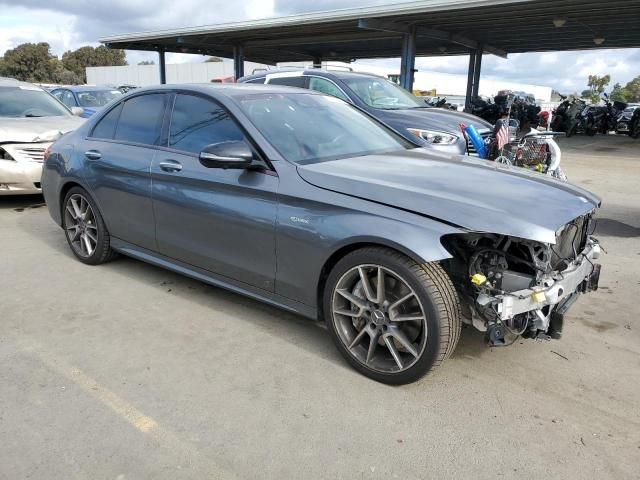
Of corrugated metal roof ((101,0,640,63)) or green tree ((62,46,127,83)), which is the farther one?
green tree ((62,46,127,83))

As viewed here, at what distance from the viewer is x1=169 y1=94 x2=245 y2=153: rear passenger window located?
3.70 m

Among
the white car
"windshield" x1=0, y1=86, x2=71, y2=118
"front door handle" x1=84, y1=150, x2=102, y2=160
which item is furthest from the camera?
"windshield" x1=0, y1=86, x2=71, y2=118

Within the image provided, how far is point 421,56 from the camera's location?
28.8m

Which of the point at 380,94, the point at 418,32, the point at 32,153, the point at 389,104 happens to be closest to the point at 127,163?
the point at 32,153

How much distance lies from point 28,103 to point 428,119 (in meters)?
6.27

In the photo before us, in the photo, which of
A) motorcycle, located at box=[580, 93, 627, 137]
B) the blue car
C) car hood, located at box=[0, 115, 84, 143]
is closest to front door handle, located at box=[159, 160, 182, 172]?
car hood, located at box=[0, 115, 84, 143]

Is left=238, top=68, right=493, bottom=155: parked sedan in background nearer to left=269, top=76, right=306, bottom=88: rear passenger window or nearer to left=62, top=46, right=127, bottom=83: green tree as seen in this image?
left=269, top=76, right=306, bottom=88: rear passenger window

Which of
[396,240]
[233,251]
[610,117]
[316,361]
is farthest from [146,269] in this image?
[610,117]

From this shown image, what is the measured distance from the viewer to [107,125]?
4.76 metres

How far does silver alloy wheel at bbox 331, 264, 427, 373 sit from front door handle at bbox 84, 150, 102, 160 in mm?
2697

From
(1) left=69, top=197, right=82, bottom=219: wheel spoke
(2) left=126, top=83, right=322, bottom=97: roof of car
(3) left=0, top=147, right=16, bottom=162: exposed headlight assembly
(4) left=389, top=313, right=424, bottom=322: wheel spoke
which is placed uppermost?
(2) left=126, top=83, right=322, bottom=97: roof of car

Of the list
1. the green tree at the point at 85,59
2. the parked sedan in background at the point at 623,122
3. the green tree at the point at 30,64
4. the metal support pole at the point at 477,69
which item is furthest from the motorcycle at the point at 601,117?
the green tree at the point at 85,59

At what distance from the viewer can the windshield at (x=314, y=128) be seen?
3.54 metres

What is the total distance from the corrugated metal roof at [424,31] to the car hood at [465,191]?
12.2 metres
